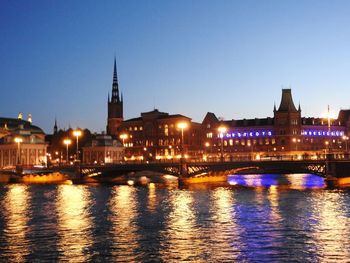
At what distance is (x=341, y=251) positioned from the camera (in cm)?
3862

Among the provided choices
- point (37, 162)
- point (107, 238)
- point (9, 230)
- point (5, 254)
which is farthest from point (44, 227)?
point (37, 162)

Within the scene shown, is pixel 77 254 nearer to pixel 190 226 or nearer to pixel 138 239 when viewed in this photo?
pixel 138 239

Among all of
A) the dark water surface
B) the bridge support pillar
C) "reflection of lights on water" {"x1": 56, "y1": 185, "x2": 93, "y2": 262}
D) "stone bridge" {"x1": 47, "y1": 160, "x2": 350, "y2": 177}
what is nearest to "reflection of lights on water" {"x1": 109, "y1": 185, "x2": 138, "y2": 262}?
the dark water surface

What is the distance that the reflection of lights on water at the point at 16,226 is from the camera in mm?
40312

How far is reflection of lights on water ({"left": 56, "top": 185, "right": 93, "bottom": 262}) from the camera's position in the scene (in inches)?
1581

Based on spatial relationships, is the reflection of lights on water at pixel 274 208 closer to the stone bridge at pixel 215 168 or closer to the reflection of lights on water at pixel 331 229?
the reflection of lights on water at pixel 331 229

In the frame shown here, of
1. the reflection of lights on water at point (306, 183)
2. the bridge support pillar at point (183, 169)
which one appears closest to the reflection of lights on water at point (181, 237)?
the reflection of lights on water at point (306, 183)

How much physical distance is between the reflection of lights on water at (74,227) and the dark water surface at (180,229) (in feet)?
0.24

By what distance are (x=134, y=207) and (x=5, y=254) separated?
102ft

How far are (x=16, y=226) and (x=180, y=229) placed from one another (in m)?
15.8

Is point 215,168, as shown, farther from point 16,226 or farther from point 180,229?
point 16,226

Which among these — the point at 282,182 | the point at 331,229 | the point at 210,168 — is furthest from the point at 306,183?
the point at 331,229

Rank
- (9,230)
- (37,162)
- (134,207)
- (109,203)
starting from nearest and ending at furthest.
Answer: (9,230) → (134,207) → (109,203) → (37,162)

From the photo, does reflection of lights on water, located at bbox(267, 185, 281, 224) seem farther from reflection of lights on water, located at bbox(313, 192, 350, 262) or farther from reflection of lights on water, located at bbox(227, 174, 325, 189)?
reflection of lights on water, located at bbox(227, 174, 325, 189)
